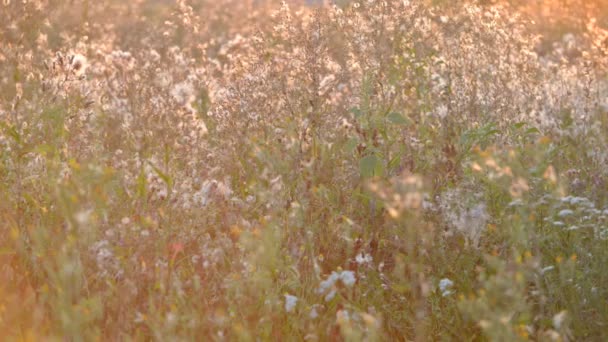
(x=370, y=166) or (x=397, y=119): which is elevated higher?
(x=397, y=119)

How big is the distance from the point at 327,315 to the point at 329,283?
1.30ft

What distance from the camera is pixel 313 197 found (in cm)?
399

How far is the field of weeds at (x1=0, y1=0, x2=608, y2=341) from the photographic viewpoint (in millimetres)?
2830

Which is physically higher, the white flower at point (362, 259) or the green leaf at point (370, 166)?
the green leaf at point (370, 166)

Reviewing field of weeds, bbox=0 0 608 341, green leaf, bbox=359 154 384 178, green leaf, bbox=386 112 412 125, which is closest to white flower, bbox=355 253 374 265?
field of weeds, bbox=0 0 608 341

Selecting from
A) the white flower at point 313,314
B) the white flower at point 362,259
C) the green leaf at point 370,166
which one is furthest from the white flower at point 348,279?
the green leaf at point 370,166

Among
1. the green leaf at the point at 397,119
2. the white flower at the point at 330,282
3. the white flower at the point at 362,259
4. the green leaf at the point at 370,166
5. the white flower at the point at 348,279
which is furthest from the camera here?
the green leaf at the point at 397,119

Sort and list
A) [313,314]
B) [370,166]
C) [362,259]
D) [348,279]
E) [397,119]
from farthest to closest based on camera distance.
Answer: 1. [397,119]
2. [370,166]
3. [362,259]
4. [313,314]
5. [348,279]

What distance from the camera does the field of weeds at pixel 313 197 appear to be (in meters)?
2.83

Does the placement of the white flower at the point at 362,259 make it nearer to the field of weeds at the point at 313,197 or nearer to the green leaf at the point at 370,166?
the field of weeds at the point at 313,197

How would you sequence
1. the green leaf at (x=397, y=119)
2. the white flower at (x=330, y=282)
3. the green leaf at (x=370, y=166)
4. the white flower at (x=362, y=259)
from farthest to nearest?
the green leaf at (x=397, y=119)
the green leaf at (x=370, y=166)
the white flower at (x=362, y=259)
the white flower at (x=330, y=282)

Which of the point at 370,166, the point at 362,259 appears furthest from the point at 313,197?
the point at 362,259

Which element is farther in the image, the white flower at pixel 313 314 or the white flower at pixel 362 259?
the white flower at pixel 362 259

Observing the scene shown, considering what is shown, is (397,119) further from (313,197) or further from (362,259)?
(362,259)
